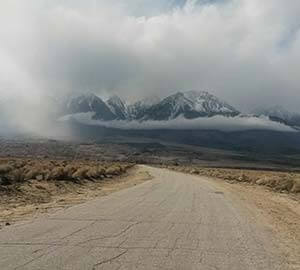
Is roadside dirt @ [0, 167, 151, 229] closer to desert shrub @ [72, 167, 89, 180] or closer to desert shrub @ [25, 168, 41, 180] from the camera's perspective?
desert shrub @ [25, 168, 41, 180]

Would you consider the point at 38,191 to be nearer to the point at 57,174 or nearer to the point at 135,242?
the point at 57,174

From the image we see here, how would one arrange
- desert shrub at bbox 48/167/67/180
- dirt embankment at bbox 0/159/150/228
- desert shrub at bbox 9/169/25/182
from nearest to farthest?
1. dirt embankment at bbox 0/159/150/228
2. desert shrub at bbox 9/169/25/182
3. desert shrub at bbox 48/167/67/180

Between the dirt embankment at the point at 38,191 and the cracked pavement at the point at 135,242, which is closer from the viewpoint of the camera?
the cracked pavement at the point at 135,242

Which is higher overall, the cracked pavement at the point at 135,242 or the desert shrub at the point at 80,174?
the cracked pavement at the point at 135,242

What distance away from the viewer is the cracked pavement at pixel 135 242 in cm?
956

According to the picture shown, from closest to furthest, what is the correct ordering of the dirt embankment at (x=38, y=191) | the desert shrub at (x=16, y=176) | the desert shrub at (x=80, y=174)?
the dirt embankment at (x=38, y=191)
the desert shrub at (x=16, y=176)
the desert shrub at (x=80, y=174)

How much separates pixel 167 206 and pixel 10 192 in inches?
314

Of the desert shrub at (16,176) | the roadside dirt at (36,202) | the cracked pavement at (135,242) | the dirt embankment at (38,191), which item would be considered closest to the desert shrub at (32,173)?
the dirt embankment at (38,191)

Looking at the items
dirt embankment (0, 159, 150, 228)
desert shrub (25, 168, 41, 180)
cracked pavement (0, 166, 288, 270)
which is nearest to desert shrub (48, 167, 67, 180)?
dirt embankment (0, 159, 150, 228)

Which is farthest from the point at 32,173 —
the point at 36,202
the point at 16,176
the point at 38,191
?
the point at 36,202

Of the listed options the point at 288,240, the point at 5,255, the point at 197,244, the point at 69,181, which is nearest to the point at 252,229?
the point at 288,240

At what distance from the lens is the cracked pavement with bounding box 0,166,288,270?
956 cm

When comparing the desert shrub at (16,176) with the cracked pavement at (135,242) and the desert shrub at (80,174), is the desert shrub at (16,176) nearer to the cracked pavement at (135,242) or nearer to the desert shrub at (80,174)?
the desert shrub at (80,174)

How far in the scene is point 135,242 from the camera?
11.8 metres
